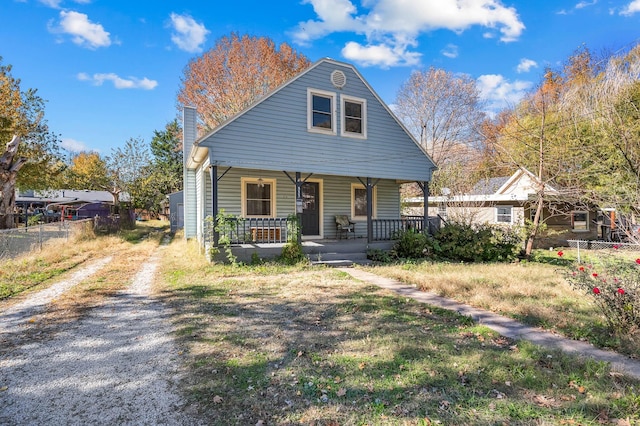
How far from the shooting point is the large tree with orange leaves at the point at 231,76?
2419 centimetres

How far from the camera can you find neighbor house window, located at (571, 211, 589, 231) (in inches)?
743

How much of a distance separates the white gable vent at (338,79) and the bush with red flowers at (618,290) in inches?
350

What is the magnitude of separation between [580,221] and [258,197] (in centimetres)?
1854

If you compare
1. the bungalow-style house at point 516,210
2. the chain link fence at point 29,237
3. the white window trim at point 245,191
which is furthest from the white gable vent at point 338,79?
the chain link fence at point 29,237

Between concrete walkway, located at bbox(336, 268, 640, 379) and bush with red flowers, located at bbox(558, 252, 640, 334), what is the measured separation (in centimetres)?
72

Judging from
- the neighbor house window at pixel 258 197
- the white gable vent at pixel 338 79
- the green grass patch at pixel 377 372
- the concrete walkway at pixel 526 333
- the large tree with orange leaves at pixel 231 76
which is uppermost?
the large tree with orange leaves at pixel 231 76

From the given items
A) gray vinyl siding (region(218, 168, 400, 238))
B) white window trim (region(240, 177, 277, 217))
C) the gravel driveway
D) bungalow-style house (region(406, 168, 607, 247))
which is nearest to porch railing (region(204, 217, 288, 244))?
white window trim (region(240, 177, 277, 217))

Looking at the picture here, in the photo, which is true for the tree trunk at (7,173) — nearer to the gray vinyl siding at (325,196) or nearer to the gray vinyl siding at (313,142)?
the gray vinyl siding at (325,196)

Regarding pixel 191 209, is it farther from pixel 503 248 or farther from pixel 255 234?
pixel 503 248

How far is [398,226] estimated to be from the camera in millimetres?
12758

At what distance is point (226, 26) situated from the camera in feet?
82.0

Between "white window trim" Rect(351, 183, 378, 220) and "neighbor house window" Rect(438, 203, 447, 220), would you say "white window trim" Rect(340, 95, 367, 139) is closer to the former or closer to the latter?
"white window trim" Rect(351, 183, 378, 220)

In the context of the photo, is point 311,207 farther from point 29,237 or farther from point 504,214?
point 504,214

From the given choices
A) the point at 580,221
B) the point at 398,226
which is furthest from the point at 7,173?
the point at 580,221
